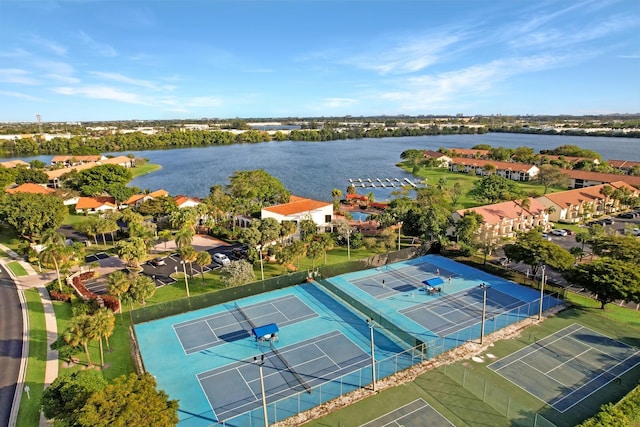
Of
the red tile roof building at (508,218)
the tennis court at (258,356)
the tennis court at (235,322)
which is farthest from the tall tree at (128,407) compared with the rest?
the red tile roof building at (508,218)

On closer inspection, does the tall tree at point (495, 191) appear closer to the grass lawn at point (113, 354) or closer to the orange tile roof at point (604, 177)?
the orange tile roof at point (604, 177)

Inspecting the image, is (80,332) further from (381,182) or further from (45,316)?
(381,182)

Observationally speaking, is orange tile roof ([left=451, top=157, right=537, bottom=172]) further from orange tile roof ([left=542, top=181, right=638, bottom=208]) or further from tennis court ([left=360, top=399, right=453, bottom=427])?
tennis court ([left=360, top=399, right=453, bottom=427])

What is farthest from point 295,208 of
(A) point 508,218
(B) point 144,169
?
(B) point 144,169

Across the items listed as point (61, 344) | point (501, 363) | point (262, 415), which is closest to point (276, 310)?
point (262, 415)

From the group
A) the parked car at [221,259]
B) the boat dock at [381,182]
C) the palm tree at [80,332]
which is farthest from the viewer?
the boat dock at [381,182]

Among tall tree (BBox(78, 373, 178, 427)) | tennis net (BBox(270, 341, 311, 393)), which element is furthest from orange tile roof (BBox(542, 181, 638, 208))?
tall tree (BBox(78, 373, 178, 427))

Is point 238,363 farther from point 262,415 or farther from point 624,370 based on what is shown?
point 624,370
